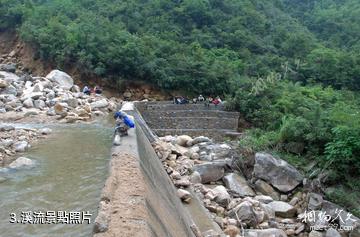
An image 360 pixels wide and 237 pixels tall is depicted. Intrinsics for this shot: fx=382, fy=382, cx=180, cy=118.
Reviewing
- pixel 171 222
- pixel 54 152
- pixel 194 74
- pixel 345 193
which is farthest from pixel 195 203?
pixel 194 74

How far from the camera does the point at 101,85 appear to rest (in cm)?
2328

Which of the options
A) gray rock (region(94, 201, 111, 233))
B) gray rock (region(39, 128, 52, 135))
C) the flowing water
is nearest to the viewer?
gray rock (region(94, 201, 111, 233))

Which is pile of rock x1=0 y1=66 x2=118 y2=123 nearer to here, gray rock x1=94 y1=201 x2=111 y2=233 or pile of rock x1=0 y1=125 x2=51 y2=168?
pile of rock x1=0 y1=125 x2=51 y2=168

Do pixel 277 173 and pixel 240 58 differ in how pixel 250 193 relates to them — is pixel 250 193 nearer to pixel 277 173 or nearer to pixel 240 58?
pixel 277 173

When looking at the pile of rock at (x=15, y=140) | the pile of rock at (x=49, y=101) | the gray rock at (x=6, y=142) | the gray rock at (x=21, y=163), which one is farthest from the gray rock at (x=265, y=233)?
the pile of rock at (x=49, y=101)

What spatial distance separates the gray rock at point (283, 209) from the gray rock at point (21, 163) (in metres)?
6.06

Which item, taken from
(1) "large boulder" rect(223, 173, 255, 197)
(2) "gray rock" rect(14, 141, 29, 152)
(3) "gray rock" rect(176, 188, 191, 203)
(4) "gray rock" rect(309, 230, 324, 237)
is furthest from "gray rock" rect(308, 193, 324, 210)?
(2) "gray rock" rect(14, 141, 29, 152)

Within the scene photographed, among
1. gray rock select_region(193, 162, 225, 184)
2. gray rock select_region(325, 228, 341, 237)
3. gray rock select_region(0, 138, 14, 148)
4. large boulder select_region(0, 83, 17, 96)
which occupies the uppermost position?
large boulder select_region(0, 83, 17, 96)

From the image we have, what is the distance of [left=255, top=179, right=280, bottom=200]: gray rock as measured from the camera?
11.0 m

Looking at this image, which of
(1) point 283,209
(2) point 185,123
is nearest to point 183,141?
(2) point 185,123

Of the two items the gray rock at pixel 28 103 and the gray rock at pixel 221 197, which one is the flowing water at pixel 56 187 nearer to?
the gray rock at pixel 221 197

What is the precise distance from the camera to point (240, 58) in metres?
29.2

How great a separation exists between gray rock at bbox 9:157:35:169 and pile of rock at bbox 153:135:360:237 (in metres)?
3.17

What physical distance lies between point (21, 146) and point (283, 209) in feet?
22.2
